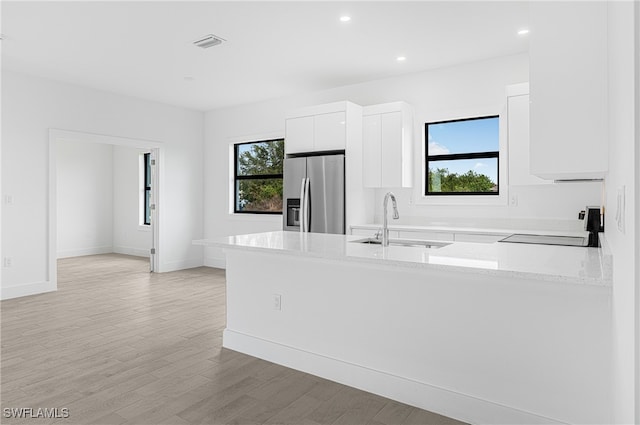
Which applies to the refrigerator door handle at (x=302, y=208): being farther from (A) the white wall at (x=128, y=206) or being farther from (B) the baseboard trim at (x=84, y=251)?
(B) the baseboard trim at (x=84, y=251)

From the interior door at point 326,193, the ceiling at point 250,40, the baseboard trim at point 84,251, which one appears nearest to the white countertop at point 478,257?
the interior door at point 326,193

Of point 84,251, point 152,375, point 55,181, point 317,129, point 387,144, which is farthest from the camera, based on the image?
point 84,251

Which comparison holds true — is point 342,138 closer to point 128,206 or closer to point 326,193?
point 326,193

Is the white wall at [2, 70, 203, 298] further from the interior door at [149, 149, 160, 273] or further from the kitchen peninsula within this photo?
the kitchen peninsula

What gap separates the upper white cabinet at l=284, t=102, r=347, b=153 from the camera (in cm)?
473

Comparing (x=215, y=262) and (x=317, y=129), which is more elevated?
(x=317, y=129)

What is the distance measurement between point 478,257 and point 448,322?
403mm

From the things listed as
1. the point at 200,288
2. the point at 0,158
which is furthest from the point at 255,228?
the point at 0,158

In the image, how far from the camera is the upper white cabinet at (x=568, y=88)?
1.70 meters

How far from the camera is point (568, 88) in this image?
1.78m

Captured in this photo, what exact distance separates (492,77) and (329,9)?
2115 mm

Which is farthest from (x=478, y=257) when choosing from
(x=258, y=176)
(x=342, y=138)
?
(x=258, y=176)

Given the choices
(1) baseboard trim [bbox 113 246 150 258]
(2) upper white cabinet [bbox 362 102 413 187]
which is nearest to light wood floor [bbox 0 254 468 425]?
(2) upper white cabinet [bbox 362 102 413 187]

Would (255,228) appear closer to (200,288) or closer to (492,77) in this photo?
(200,288)
